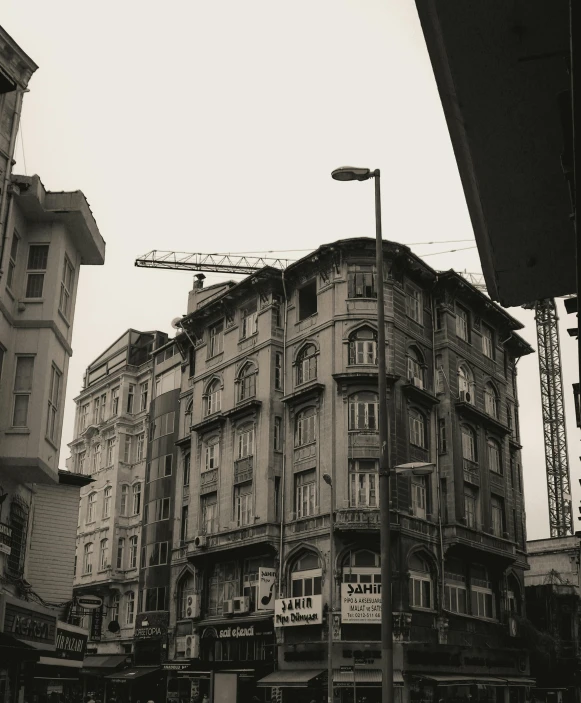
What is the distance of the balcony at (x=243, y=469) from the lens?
4834 cm

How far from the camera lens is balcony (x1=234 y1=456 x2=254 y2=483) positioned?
4834 cm

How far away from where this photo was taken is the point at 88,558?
213 feet

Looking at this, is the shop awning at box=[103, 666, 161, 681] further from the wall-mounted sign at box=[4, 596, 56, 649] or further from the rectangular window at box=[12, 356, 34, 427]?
the rectangular window at box=[12, 356, 34, 427]

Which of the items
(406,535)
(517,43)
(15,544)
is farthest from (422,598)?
(517,43)

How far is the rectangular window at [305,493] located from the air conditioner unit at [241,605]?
5.37m

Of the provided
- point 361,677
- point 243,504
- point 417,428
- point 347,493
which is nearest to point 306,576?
point 347,493

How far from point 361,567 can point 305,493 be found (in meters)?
5.18

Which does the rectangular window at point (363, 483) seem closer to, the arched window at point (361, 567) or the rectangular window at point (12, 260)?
the arched window at point (361, 567)

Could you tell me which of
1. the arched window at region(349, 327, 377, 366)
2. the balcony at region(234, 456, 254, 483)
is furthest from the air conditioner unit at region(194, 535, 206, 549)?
the arched window at region(349, 327, 377, 366)

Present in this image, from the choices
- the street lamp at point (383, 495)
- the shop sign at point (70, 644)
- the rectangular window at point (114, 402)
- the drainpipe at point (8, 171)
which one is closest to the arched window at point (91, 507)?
the rectangular window at point (114, 402)

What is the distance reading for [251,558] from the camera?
47406 mm

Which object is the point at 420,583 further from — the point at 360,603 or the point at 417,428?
the point at 417,428

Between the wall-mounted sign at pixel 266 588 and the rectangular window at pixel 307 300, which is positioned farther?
the rectangular window at pixel 307 300

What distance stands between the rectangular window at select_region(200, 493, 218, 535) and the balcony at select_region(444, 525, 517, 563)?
13.3 metres
